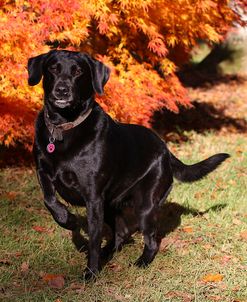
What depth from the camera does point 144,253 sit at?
14.8 feet

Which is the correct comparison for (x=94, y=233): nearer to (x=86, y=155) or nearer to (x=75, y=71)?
(x=86, y=155)

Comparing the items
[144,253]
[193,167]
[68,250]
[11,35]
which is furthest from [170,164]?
[11,35]

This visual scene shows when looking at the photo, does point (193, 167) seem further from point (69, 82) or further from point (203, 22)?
point (203, 22)

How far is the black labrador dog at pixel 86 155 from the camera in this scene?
3.99 m

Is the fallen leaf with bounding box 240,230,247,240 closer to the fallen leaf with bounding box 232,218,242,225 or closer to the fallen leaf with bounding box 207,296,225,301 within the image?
the fallen leaf with bounding box 232,218,242,225

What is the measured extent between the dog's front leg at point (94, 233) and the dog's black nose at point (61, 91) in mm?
811

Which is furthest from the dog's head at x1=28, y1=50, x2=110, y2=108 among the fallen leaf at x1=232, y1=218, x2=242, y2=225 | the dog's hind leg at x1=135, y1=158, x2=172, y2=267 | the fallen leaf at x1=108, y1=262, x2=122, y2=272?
the fallen leaf at x1=232, y1=218, x2=242, y2=225

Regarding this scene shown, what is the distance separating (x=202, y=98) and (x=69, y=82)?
9332 mm

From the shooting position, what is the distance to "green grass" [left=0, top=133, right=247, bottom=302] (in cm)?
387

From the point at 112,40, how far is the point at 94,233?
4.24 m

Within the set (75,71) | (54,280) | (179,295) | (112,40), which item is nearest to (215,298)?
(179,295)

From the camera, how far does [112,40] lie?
303 inches

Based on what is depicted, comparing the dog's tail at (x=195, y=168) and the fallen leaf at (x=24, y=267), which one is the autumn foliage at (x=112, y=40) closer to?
the dog's tail at (x=195, y=168)

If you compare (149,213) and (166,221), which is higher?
(149,213)
